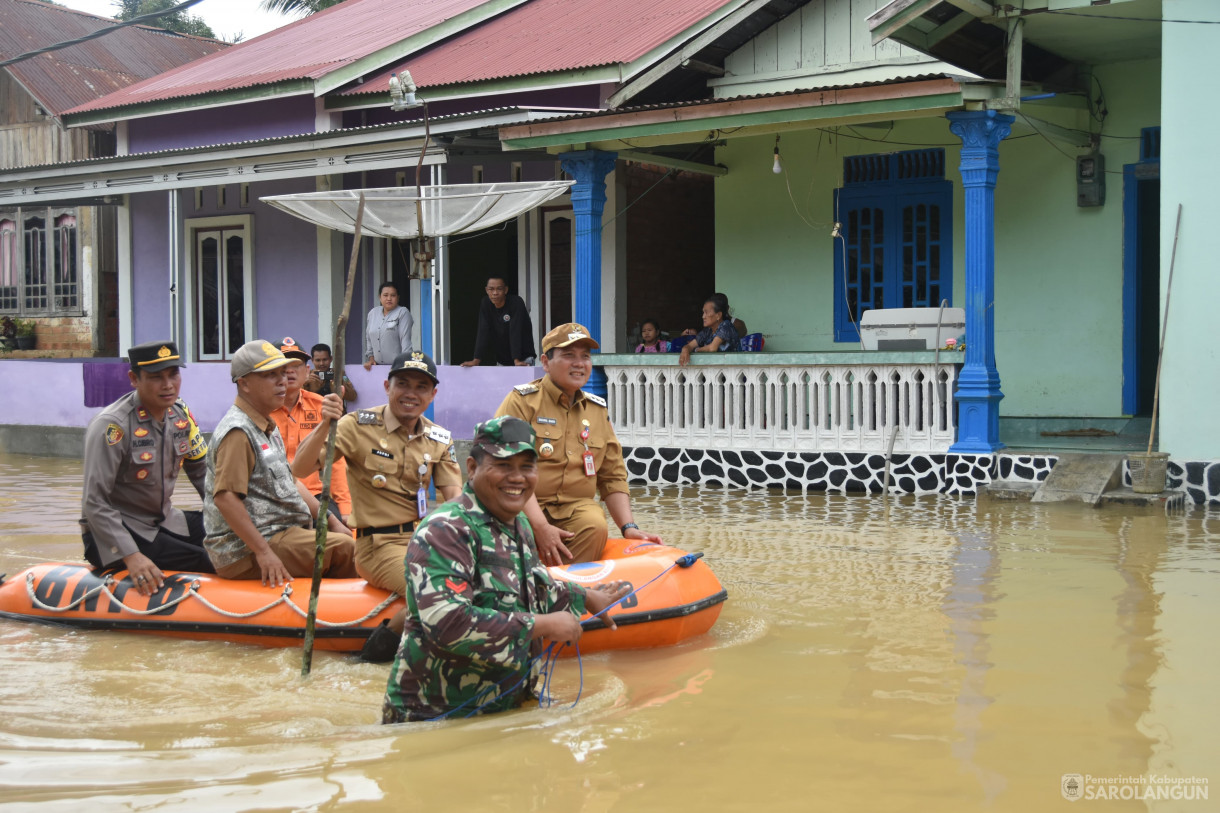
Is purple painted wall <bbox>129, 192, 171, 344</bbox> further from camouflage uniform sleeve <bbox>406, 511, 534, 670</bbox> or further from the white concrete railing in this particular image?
camouflage uniform sleeve <bbox>406, 511, 534, 670</bbox>

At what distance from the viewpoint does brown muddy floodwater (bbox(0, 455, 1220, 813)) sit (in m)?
3.83

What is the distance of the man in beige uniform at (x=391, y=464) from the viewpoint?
19.2ft

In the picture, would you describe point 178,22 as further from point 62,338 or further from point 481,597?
point 481,597

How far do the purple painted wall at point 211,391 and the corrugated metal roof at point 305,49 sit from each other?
375 centimetres

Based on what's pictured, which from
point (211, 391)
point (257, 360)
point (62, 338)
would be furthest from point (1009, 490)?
point (62, 338)

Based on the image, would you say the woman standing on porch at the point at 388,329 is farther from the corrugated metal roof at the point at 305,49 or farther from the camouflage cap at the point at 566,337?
the camouflage cap at the point at 566,337

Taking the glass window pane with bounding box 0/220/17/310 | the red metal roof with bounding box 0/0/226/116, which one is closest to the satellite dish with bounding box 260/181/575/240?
the red metal roof with bounding box 0/0/226/116

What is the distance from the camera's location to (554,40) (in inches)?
589

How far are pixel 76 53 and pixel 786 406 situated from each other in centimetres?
1737

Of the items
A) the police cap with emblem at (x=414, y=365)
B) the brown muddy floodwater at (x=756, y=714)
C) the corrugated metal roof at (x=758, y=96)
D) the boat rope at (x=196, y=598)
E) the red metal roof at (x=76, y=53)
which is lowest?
the brown muddy floodwater at (x=756, y=714)

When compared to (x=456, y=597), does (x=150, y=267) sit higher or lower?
higher

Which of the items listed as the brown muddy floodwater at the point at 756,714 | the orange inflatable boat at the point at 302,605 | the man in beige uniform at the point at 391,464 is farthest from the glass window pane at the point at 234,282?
the man in beige uniform at the point at 391,464

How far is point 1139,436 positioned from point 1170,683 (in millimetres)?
7258

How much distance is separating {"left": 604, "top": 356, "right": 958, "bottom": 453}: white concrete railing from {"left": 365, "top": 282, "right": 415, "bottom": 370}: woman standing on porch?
9.38ft
